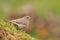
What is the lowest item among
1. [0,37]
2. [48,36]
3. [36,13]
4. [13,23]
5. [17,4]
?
[0,37]

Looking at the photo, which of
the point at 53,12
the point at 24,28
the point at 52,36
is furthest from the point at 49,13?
the point at 24,28

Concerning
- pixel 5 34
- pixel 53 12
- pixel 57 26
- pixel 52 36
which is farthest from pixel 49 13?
pixel 5 34

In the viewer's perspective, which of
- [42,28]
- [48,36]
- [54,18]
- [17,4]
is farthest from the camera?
[17,4]

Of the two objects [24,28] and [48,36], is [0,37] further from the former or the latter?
[48,36]

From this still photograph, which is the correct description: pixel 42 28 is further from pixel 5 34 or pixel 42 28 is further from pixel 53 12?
pixel 5 34

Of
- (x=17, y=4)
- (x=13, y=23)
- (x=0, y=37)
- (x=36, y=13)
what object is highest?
(x=17, y=4)

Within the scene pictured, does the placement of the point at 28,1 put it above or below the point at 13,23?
above

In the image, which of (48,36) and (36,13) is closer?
(48,36)

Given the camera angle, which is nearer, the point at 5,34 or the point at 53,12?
the point at 5,34

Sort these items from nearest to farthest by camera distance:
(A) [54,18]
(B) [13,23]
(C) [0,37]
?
(C) [0,37]
(B) [13,23]
(A) [54,18]
